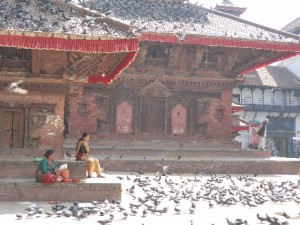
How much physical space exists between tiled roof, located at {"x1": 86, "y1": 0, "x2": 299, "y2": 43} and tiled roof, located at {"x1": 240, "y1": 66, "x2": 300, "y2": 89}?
59.5ft

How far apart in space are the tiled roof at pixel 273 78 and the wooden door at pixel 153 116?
20686 millimetres

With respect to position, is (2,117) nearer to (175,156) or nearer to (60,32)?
(60,32)

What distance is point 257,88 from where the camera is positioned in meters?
41.2

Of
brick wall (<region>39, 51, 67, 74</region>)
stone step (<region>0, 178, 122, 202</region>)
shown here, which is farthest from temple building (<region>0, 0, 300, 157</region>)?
stone step (<region>0, 178, 122, 202</region>)

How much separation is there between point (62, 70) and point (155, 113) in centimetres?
943

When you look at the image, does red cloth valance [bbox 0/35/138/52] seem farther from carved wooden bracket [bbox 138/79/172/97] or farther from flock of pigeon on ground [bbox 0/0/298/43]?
carved wooden bracket [bbox 138/79/172/97]

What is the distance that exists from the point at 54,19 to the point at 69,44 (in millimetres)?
1195

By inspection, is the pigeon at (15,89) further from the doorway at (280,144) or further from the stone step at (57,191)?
the doorway at (280,144)

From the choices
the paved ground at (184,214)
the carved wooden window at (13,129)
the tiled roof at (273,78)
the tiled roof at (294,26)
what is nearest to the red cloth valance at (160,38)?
the carved wooden window at (13,129)

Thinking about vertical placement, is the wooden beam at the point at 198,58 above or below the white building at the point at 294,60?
below

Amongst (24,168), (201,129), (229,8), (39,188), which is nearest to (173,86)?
(201,129)

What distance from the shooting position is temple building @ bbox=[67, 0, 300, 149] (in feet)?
66.0

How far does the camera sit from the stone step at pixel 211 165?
56.1ft

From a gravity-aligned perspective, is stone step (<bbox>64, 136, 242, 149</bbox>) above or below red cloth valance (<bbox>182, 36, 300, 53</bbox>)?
below
